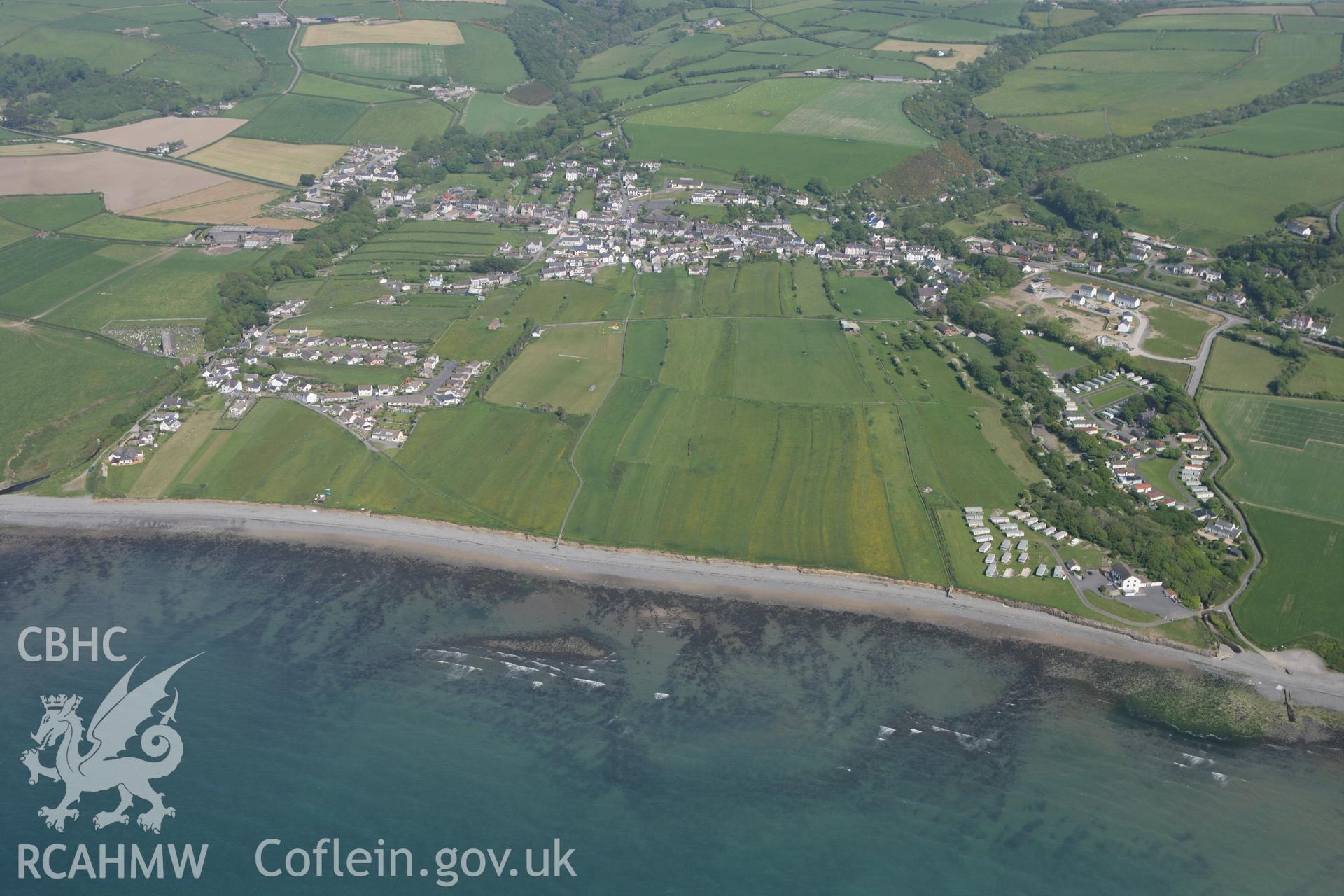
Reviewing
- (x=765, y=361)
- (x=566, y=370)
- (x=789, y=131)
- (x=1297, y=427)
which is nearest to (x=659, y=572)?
(x=566, y=370)

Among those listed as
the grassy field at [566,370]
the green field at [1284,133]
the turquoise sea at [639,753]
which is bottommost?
the turquoise sea at [639,753]

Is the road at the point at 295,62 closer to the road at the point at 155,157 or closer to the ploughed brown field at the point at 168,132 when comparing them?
the ploughed brown field at the point at 168,132

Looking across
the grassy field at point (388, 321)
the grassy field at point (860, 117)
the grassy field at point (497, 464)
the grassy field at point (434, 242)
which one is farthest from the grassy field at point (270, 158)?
the grassy field at point (497, 464)

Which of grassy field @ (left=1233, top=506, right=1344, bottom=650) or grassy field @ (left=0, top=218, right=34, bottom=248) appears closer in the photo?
grassy field @ (left=1233, top=506, right=1344, bottom=650)

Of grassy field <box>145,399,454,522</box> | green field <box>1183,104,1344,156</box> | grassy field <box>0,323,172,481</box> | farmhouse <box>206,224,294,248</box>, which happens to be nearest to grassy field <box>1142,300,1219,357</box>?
green field <box>1183,104,1344,156</box>

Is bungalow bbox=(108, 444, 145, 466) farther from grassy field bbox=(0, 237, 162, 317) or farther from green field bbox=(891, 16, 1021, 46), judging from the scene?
green field bbox=(891, 16, 1021, 46)

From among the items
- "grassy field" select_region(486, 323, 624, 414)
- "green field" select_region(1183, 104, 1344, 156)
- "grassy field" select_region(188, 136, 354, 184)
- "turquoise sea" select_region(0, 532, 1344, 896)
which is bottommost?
"turquoise sea" select_region(0, 532, 1344, 896)
